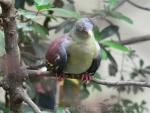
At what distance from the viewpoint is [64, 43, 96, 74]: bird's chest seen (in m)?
0.78

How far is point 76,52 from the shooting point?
778 millimetres

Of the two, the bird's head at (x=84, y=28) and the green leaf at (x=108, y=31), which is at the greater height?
the bird's head at (x=84, y=28)

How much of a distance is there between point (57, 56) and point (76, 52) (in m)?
0.04

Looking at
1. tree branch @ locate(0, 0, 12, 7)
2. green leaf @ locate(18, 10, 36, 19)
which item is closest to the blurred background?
green leaf @ locate(18, 10, 36, 19)

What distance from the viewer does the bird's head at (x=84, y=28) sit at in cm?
76

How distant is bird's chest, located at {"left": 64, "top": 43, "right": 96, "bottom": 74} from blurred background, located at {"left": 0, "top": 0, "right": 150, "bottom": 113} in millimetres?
61

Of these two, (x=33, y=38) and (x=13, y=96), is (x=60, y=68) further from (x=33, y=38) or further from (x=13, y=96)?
(x=33, y=38)

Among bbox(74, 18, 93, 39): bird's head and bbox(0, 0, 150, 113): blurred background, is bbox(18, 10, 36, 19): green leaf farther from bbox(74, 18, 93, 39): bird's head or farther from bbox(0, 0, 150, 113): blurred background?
bbox(74, 18, 93, 39): bird's head

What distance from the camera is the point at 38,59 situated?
1371 millimetres

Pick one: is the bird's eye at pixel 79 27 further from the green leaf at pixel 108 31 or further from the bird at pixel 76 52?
the green leaf at pixel 108 31

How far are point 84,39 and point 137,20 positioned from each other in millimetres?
1494

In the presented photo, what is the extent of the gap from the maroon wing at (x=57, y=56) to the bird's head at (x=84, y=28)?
0.03 meters

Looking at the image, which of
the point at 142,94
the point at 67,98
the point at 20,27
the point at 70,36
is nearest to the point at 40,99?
the point at 67,98

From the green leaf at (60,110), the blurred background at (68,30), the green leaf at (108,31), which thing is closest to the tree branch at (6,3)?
the blurred background at (68,30)
